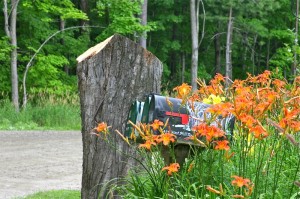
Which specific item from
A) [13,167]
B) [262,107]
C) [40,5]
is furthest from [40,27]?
[262,107]

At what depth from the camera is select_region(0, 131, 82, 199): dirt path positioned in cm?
816

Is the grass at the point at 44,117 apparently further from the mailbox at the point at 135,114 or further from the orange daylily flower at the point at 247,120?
the orange daylily flower at the point at 247,120

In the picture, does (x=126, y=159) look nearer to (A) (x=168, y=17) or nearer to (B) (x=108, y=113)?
(B) (x=108, y=113)

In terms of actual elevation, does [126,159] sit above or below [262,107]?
below

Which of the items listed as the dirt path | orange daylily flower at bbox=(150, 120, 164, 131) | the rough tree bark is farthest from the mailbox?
the dirt path

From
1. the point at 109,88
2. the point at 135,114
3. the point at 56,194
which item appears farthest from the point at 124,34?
the point at 135,114

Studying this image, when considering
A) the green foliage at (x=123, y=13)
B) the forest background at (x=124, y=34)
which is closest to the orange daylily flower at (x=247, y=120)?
the forest background at (x=124, y=34)

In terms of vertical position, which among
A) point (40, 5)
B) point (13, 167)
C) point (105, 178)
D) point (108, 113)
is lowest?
point (13, 167)

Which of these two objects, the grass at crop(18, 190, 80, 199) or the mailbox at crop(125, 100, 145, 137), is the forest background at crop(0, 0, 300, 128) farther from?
the mailbox at crop(125, 100, 145, 137)

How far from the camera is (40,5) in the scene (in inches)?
834

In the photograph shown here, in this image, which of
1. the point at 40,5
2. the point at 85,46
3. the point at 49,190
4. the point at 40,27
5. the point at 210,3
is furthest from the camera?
the point at 210,3

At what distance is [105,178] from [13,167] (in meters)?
5.35

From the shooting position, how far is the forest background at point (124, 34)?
2080 centimetres

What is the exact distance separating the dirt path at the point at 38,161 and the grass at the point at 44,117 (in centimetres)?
126
